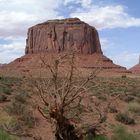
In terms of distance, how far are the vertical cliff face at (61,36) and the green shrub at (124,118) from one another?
376 feet

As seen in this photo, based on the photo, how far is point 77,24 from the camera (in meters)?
150

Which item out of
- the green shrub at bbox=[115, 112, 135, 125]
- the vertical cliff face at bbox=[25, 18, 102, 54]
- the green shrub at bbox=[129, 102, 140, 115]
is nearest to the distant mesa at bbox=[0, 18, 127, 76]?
the vertical cliff face at bbox=[25, 18, 102, 54]

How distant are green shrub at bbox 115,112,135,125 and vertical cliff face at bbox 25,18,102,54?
376 ft

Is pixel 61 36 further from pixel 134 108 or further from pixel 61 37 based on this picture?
pixel 134 108

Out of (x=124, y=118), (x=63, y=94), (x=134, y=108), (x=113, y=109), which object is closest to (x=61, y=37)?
(x=134, y=108)

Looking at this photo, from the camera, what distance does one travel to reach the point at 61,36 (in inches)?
5782

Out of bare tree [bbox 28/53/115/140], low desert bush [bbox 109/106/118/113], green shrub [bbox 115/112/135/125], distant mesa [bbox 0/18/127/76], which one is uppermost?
distant mesa [bbox 0/18/127/76]

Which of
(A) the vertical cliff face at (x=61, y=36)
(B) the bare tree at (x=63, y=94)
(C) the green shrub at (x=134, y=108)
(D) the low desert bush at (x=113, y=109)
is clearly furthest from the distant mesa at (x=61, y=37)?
(B) the bare tree at (x=63, y=94)

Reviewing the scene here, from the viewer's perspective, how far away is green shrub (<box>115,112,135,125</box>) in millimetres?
Result: 25391

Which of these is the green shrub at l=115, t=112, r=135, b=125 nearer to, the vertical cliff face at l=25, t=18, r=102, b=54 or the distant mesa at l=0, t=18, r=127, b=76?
the distant mesa at l=0, t=18, r=127, b=76

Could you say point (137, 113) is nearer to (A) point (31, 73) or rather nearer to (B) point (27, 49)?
(A) point (31, 73)

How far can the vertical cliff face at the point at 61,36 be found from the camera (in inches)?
5674

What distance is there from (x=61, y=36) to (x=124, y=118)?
400 ft

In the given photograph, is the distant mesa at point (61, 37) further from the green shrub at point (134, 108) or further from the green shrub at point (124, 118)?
the green shrub at point (124, 118)
